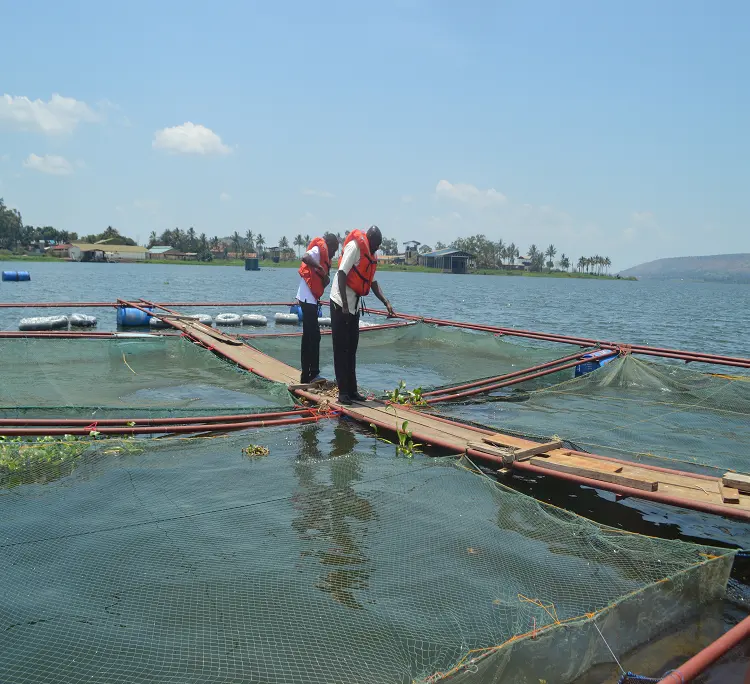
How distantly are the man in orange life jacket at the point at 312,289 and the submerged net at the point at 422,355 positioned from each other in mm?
2404

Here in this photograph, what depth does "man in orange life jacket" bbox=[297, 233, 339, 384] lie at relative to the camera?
334 inches

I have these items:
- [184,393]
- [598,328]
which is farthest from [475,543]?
[598,328]

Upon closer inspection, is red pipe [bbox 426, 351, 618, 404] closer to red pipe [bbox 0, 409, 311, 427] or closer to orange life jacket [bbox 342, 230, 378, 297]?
orange life jacket [bbox 342, 230, 378, 297]

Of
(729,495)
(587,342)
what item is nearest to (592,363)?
(587,342)

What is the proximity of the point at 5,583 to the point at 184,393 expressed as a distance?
5624mm

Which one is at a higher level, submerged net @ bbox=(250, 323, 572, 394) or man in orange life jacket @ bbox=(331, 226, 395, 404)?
man in orange life jacket @ bbox=(331, 226, 395, 404)

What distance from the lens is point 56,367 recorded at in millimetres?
9289

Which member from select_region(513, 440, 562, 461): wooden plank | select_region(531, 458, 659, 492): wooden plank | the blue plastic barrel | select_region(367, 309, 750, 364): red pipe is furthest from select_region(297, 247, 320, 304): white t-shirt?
the blue plastic barrel

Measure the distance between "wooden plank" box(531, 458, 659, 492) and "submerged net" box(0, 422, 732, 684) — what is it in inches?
29.5

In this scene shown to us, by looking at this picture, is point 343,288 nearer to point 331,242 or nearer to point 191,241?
point 331,242

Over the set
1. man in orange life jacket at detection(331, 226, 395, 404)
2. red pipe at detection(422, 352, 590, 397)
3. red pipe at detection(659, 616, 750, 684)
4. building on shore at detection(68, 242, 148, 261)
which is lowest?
red pipe at detection(422, 352, 590, 397)

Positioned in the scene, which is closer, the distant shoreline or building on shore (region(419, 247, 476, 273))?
the distant shoreline

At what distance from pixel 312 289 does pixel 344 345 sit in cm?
129

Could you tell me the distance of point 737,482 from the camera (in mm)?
4977
